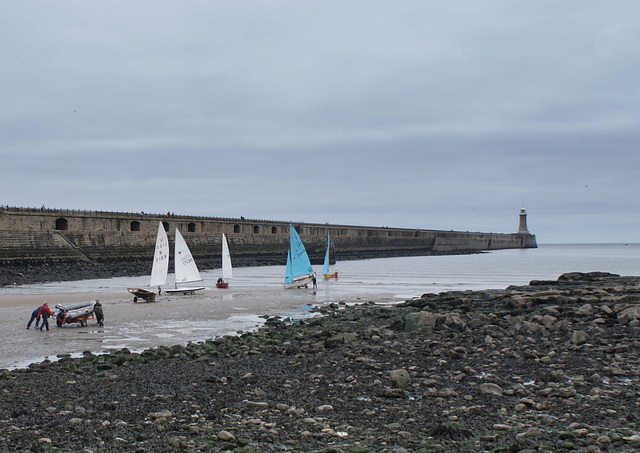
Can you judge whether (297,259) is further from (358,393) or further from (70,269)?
(358,393)

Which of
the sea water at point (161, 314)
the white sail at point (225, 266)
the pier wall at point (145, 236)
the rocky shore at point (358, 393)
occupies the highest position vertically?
the pier wall at point (145, 236)

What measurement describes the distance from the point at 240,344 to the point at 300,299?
15.8 m

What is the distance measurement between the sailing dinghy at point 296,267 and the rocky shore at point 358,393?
2162cm

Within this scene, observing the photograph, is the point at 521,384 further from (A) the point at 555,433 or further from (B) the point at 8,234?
(B) the point at 8,234

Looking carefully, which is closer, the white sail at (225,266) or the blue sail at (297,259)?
the blue sail at (297,259)

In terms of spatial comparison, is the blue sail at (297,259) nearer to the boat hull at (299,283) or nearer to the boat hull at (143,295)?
the boat hull at (299,283)

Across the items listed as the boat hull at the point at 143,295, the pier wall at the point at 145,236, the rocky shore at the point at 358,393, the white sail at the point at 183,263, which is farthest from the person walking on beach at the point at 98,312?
the pier wall at the point at 145,236

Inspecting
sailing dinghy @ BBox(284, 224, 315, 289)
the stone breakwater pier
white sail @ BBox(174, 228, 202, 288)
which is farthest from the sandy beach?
the stone breakwater pier

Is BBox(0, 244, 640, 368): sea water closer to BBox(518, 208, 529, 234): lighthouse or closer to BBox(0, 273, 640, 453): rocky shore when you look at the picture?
BBox(0, 273, 640, 453): rocky shore

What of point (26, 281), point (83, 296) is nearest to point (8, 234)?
point (26, 281)

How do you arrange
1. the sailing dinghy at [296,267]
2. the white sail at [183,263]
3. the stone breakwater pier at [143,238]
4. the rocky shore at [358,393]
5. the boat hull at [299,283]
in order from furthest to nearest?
1. the stone breakwater pier at [143,238]
2. the sailing dinghy at [296,267]
3. the boat hull at [299,283]
4. the white sail at [183,263]
5. the rocky shore at [358,393]

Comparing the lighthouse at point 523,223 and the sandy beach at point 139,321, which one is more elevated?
the lighthouse at point 523,223

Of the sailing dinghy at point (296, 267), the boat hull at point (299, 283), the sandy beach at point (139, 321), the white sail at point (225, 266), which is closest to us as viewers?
the sandy beach at point (139, 321)

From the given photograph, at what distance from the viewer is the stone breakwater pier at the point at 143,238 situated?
50125mm
